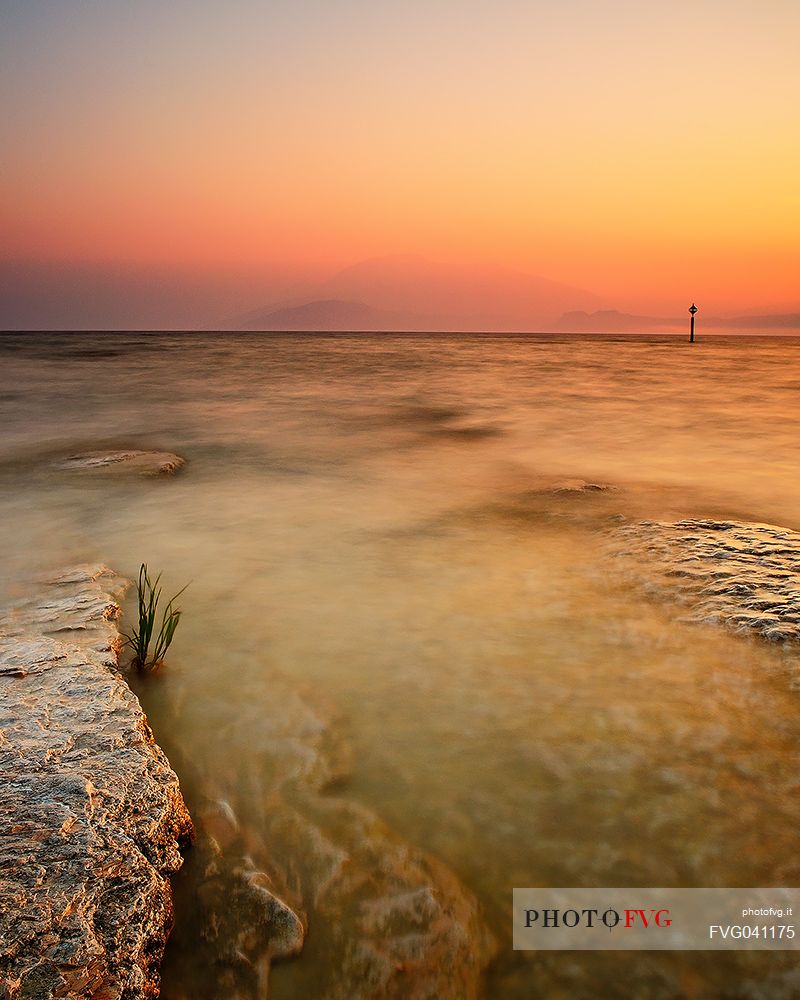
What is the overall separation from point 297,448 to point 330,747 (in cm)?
668

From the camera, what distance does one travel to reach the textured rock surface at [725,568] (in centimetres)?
339

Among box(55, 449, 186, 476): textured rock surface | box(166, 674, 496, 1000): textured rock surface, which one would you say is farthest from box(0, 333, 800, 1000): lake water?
box(55, 449, 186, 476): textured rock surface

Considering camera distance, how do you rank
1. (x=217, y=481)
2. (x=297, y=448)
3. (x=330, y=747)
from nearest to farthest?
(x=330, y=747)
(x=217, y=481)
(x=297, y=448)

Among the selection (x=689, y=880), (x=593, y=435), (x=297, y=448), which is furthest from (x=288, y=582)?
(x=593, y=435)

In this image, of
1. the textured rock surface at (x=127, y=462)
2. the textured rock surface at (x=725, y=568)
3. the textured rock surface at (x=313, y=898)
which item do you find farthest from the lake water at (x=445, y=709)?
the textured rock surface at (x=127, y=462)

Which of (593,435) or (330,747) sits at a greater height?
(593,435)

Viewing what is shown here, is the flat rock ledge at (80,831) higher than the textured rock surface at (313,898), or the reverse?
the flat rock ledge at (80,831)

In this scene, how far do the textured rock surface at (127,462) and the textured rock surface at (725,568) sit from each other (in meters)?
4.96

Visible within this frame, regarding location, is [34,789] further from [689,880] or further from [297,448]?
[297,448]

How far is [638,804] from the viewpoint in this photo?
89.0 inches

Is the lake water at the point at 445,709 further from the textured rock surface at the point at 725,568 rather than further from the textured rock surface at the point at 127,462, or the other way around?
the textured rock surface at the point at 127,462

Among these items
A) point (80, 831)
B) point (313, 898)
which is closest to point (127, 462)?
point (80, 831)

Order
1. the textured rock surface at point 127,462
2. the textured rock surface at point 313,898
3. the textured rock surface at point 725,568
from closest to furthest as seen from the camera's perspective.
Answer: the textured rock surface at point 313,898 < the textured rock surface at point 725,568 < the textured rock surface at point 127,462

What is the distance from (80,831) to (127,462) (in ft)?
20.3
